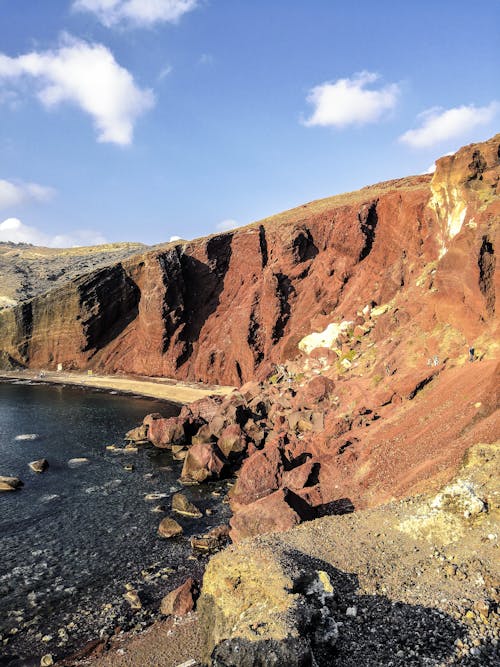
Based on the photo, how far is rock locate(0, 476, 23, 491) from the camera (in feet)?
89.1

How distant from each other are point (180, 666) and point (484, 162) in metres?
32.9

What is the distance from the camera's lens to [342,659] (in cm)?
916

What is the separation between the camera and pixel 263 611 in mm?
9797

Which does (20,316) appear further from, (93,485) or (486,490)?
(486,490)

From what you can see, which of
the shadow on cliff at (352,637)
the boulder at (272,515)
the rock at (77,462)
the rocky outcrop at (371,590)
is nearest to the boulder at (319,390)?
the boulder at (272,515)

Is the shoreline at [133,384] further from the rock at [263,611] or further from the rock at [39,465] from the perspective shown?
the rock at [263,611]

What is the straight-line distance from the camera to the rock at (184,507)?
2409 centimetres

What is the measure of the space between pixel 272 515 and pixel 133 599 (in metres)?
6.26

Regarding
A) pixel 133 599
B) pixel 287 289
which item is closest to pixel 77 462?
pixel 133 599

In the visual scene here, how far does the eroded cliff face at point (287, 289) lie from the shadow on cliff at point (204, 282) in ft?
0.56

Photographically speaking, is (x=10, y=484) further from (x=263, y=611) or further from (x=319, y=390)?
(x=263, y=611)

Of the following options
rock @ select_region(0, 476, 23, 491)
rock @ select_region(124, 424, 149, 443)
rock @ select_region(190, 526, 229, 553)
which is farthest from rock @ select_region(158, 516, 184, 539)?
rock @ select_region(124, 424, 149, 443)

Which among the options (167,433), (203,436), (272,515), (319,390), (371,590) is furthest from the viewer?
(167,433)

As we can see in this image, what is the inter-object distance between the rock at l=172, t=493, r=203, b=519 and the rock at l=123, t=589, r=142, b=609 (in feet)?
23.6
